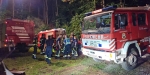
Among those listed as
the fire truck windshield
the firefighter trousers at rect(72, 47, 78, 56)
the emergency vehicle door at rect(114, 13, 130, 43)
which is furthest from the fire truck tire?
the firefighter trousers at rect(72, 47, 78, 56)

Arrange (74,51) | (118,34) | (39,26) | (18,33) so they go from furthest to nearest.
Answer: (39,26)
(18,33)
(74,51)
(118,34)

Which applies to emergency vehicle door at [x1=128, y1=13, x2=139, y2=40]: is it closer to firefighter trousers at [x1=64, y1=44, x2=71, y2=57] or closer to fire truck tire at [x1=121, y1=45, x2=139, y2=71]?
fire truck tire at [x1=121, y1=45, x2=139, y2=71]

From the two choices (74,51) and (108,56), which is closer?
(108,56)

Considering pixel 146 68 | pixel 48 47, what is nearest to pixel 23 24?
pixel 48 47

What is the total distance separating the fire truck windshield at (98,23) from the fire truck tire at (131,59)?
1.40 m

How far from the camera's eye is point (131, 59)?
639cm

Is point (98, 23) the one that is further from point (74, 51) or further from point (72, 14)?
point (72, 14)

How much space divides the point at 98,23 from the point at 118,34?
3.87ft

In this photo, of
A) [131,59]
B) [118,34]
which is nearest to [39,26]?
[131,59]

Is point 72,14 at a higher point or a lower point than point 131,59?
higher

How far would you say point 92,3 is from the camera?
15.8 m

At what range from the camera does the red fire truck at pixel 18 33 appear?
11891 millimetres

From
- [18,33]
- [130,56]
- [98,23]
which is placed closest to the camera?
[130,56]

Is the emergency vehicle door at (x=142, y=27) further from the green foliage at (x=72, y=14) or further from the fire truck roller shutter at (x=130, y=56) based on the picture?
the green foliage at (x=72, y=14)
